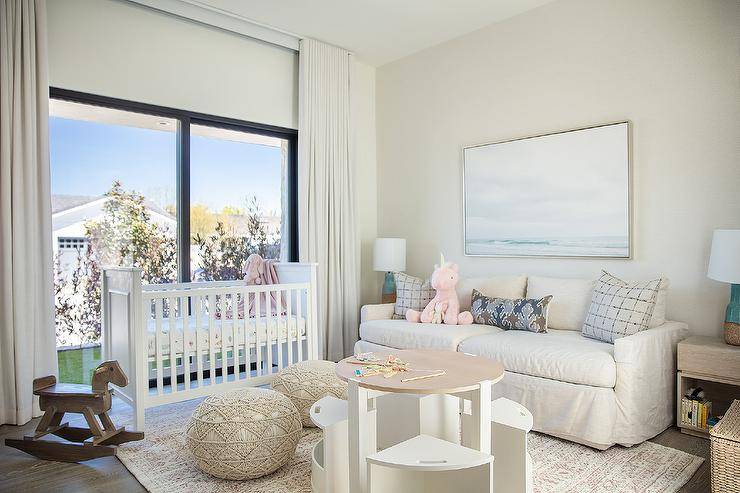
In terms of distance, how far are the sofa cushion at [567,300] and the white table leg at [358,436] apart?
185cm

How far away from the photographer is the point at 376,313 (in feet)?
13.0

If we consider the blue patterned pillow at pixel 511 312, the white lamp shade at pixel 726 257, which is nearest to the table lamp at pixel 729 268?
the white lamp shade at pixel 726 257

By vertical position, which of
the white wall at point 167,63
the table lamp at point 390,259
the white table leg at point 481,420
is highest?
the white wall at point 167,63

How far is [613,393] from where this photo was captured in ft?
8.31

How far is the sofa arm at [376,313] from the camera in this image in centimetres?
394

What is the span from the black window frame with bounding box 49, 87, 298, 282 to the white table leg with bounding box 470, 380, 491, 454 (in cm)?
262

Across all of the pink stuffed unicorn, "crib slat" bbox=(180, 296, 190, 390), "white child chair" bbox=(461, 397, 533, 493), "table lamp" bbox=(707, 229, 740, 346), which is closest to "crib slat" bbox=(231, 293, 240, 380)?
"crib slat" bbox=(180, 296, 190, 390)

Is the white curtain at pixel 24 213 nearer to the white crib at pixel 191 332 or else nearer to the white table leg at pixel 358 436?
the white crib at pixel 191 332

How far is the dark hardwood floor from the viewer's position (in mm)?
2168

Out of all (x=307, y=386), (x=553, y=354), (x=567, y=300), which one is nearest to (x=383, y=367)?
(x=307, y=386)

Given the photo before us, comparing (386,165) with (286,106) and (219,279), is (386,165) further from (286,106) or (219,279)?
(219,279)

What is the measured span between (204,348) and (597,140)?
2.86m

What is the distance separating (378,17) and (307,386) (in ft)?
8.96

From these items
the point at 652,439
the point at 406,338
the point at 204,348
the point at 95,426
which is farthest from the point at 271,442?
the point at 652,439
